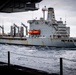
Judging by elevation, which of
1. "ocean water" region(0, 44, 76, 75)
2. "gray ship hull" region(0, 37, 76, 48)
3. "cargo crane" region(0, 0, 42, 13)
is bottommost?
"ocean water" region(0, 44, 76, 75)

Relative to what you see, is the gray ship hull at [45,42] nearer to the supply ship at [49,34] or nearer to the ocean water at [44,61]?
the supply ship at [49,34]

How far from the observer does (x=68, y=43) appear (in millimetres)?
78438

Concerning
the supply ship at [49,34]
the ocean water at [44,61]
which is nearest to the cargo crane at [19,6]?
the ocean water at [44,61]

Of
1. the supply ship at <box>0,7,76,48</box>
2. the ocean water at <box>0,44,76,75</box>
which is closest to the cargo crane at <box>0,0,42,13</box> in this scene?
the ocean water at <box>0,44,76,75</box>

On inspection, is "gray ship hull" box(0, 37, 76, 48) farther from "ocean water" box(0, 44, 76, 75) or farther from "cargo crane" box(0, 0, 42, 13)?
"cargo crane" box(0, 0, 42, 13)

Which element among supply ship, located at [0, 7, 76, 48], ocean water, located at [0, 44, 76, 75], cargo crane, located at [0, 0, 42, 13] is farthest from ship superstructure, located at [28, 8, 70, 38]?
cargo crane, located at [0, 0, 42, 13]

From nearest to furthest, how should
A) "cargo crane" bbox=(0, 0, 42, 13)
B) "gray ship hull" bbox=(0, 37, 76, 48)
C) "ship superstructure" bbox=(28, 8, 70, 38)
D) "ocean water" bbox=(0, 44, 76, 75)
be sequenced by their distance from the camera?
"cargo crane" bbox=(0, 0, 42, 13), "ocean water" bbox=(0, 44, 76, 75), "gray ship hull" bbox=(0, 37, 76, 48), "ship superstructure" bbox=(28, 8, 70, 38)

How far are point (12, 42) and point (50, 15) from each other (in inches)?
789

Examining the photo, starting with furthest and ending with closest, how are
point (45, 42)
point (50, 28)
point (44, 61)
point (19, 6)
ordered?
1. point (50, 28)
2. point (45, 42)
3. point (44, 61)
4. point (19, 6)

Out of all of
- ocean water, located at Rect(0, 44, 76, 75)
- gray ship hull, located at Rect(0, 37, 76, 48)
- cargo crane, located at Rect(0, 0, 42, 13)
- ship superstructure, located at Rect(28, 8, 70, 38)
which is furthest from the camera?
ship superstructure, located at Rect(28, 8, 70, 38)

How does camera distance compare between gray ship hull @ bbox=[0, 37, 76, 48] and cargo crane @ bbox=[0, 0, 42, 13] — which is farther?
gray ship hull @ bbox=[0, 37, 76, 48]

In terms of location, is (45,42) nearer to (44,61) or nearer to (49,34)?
(49,34)

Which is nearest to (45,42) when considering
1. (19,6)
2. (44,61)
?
(44,61)

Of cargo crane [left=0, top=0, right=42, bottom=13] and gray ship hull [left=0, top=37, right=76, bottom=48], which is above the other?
cargo crane [left=0, top=0, right=42, bottom=13]
